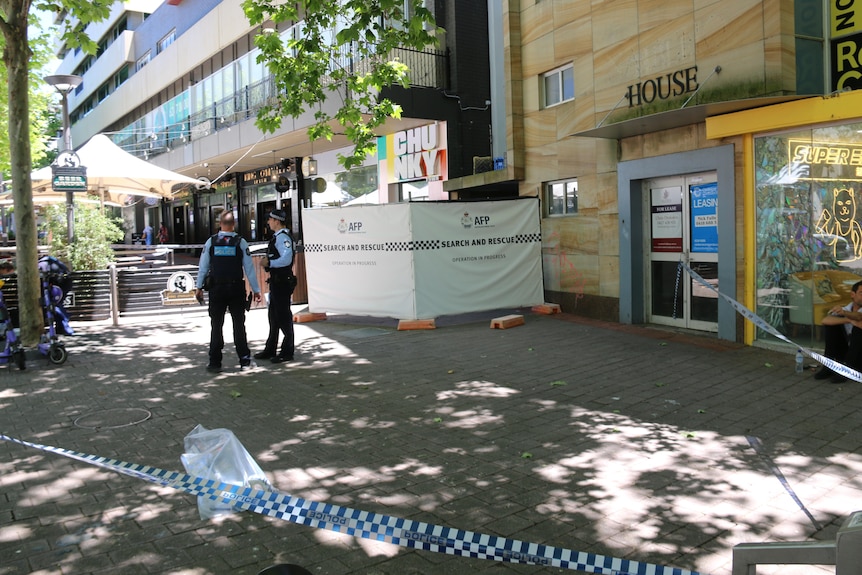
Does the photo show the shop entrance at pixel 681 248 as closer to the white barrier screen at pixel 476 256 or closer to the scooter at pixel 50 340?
the white barrier screen at pixel 476 256

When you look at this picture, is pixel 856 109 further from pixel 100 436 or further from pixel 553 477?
pixel 100 436

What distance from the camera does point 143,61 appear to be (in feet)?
110

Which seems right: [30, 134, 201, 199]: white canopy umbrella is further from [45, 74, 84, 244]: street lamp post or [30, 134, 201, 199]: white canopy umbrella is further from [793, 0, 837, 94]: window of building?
[793, 0, 837, 94]: window of building

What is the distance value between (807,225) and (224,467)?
736 centimetres

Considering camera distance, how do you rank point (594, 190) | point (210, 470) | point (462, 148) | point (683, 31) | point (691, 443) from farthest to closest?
1. point (462, 148)
2. point (594, 190)
3. point (683, 31)
4. point (691, 443)
5. point (210, 470)

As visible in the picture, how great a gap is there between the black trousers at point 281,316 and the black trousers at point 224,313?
55cm

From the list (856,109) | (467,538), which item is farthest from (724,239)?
(467,538)

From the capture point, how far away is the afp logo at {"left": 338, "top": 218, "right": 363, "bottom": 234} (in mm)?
11836

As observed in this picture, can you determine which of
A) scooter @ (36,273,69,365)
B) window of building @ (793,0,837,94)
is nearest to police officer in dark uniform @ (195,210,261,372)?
scooter @ (36,273,69,365)

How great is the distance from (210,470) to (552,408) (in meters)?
3.26

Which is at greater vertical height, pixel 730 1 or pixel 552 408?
pixel 730 1

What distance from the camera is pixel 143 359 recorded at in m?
9.09

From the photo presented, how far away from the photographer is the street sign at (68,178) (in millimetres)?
Answer: 12188

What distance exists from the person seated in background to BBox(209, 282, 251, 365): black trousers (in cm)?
→ 644
